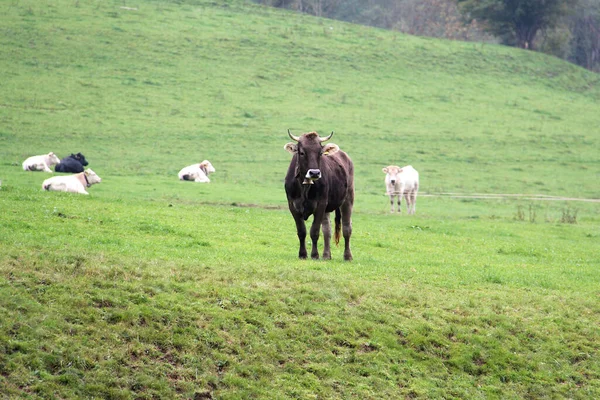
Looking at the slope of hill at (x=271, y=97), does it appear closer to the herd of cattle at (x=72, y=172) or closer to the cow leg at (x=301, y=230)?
the herd of cattle at (x=72, y=172)

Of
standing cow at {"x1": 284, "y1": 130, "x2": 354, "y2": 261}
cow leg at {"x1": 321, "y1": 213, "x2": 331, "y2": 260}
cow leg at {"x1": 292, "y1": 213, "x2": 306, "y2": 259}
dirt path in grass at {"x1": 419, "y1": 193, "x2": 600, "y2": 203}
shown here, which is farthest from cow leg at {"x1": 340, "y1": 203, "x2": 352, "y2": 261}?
dirt path in grass at {"x1": 419, "y1": 193, "x2": 600, "y2": 203}

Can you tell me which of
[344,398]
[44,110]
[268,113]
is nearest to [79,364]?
[344,398]

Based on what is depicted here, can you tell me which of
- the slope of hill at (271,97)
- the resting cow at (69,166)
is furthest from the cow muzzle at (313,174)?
the resting cow at (69,166)

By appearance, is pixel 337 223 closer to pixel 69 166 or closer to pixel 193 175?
pixel 69 166

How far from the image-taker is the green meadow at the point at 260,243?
35.5 feet

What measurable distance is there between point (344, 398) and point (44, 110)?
3757 cm

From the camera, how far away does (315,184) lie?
48.9ft

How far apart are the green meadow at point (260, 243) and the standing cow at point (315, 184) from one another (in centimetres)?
69

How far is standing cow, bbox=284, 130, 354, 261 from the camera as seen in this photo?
14.6m

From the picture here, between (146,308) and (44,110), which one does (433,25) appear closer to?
(44,110)

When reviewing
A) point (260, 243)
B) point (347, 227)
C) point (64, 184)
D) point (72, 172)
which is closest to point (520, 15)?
point (72, 172)

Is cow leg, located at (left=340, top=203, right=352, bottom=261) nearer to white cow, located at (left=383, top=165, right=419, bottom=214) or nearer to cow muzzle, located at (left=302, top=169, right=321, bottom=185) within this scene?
cow muzzle, located at (left=302, top=169, right=321, bottom=185)

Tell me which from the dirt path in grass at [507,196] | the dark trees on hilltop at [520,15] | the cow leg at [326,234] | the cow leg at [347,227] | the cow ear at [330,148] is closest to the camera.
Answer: the cow ear at [330,148]

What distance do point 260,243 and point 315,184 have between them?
3.16 meters
